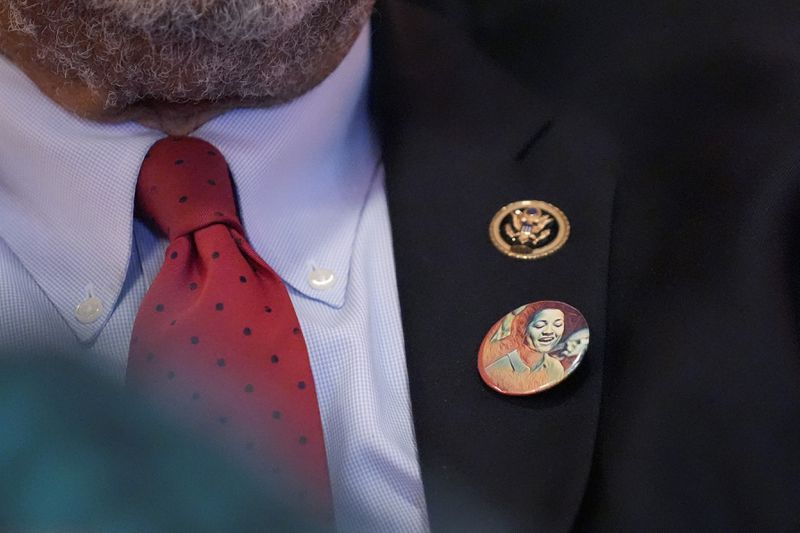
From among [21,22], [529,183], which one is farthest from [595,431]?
[21,22]

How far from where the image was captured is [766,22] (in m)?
0.62

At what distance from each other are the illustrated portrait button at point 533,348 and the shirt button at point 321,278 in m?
0.11

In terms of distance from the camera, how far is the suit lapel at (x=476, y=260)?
1.70ft

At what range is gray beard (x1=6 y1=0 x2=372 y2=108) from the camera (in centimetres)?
52

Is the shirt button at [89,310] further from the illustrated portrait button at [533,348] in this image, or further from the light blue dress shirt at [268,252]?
the illustrated portrait button at [533,348]

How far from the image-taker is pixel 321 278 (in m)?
0.60

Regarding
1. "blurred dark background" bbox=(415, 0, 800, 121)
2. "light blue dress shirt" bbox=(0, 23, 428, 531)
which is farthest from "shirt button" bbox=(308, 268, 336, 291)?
"blurred dark background" bbox=(415, 0, 800, 121)

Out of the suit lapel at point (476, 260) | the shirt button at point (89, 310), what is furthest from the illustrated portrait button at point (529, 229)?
the shirt button at point (89, 310)

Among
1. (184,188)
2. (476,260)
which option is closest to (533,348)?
(476,260)

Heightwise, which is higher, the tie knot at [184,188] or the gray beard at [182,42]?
the gray beard at [182,42]

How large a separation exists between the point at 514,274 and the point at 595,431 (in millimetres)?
122

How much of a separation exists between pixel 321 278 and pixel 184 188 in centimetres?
11

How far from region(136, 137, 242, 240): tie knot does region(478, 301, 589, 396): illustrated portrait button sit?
181mm

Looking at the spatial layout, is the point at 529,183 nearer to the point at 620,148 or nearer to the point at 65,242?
the point at 620,148
